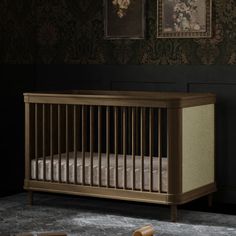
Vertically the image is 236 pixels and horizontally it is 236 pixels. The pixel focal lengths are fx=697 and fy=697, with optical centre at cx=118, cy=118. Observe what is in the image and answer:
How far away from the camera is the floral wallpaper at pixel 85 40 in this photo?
4.60m

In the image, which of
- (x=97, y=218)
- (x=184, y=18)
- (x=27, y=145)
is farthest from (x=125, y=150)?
(x=184, y=18)

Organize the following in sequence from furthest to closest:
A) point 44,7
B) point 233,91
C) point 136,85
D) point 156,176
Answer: point 44,7, point 136,85, point 233,91, point 156,176

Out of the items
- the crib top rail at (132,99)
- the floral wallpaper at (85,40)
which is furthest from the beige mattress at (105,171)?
the floral wallpaper at (85,40)

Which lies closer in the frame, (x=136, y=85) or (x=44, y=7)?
(x=136, y=85)

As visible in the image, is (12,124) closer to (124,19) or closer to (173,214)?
(124,19)

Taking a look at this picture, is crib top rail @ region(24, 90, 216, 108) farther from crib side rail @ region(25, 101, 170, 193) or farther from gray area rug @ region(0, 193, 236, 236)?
gray area rug @ region(0, 193, 236, 236)

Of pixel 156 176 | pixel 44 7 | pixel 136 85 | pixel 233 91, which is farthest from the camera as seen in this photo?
pixel 44 7

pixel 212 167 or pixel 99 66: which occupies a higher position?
pixel 99 66

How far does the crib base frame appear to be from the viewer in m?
4.22

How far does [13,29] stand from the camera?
5070 mm

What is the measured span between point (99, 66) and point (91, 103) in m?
0.72

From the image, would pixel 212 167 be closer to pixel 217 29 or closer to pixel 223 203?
pixel 223 203

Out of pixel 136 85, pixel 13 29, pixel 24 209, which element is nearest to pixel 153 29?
pixel 136 85

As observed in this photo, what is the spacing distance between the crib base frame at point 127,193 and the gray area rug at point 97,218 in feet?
0.39
